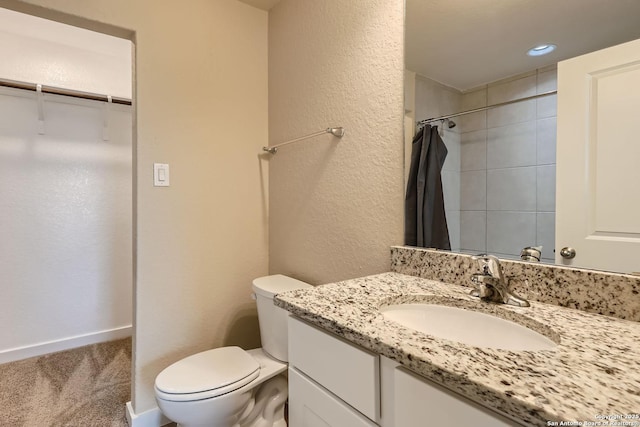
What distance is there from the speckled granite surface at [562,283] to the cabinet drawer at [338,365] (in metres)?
0.52

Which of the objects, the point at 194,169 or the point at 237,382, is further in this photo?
the point at 194,169

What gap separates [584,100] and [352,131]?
2.61ft

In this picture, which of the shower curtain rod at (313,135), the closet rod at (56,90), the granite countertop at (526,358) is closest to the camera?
the granite countertop at (526,358)

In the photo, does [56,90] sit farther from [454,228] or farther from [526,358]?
[526,358]

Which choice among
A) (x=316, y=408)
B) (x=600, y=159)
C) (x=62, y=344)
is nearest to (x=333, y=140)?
(x=600, y=159)

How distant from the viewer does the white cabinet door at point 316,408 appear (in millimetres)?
678

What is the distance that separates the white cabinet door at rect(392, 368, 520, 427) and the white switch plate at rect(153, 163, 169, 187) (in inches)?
56.5

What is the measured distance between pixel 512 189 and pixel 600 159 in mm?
218

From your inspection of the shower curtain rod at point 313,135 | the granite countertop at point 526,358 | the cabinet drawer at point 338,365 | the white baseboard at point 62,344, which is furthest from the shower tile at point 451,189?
the white baseboard at point 62,344

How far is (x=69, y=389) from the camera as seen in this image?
183 cm

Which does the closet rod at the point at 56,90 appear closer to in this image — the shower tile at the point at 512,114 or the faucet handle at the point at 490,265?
the shower tile at the point at 512,114

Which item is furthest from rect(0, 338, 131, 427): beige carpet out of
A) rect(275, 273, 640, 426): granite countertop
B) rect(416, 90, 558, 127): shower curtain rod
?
rect(416, 90, 558, 127): shower curtain rod

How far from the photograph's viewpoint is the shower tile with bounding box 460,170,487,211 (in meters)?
1.04

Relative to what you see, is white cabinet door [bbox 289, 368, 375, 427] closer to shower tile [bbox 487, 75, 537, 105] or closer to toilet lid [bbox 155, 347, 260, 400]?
toilet lid [bbox 155, 347, 260, 400]
